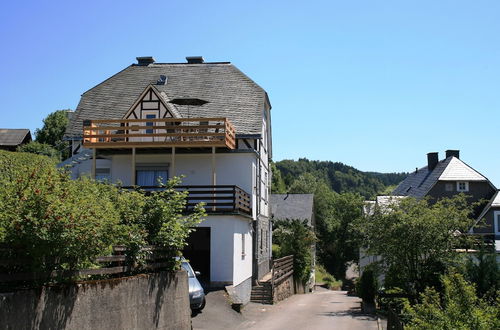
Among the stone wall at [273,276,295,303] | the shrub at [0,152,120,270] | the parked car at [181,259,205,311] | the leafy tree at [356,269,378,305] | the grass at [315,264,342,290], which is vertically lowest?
the grass at [315,264,342,290]

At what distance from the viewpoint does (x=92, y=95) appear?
33062mm

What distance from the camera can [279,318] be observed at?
71.9 feet

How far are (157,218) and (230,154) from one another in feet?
48.9

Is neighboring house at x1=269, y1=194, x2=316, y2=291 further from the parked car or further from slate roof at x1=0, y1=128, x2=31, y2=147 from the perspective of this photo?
the parked car

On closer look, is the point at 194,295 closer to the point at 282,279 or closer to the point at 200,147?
the point at 200,147

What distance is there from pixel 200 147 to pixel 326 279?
40.1 metres

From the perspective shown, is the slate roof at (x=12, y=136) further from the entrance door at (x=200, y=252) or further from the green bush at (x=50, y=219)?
the green bush at (x=50, y=219)

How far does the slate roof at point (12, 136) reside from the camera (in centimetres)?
5849

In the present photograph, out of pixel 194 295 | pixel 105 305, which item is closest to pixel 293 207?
pixel 194 295

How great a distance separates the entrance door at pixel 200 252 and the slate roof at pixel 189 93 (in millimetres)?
5636

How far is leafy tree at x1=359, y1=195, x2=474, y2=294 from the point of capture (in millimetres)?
22578

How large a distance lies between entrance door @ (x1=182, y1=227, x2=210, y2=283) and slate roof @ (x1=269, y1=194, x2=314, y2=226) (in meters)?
31.1

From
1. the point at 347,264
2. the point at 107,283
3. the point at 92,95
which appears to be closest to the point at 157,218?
the point at 107,283

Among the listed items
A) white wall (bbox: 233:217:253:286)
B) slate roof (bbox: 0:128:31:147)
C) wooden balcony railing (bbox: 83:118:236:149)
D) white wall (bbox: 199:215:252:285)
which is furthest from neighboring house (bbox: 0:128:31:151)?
white wall (bbox: 199:215:252:285)
